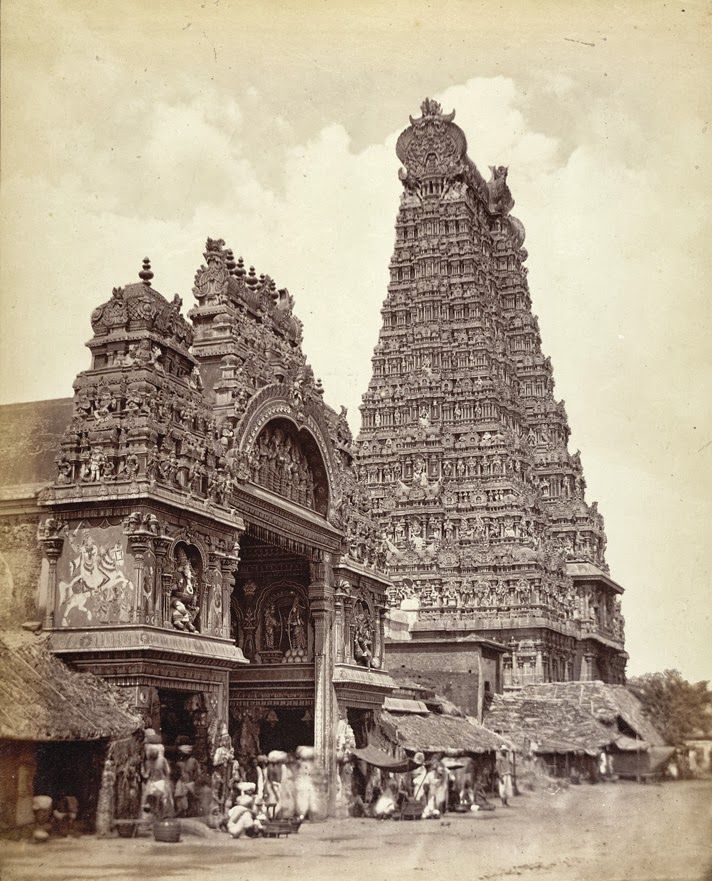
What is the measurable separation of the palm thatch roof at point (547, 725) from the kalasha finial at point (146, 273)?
25.4 m

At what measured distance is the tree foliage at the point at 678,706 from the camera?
29.8m

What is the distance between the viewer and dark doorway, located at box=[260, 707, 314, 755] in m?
33.9

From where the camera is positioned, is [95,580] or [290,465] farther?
[290,465]

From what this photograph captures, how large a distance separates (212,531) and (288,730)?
874cm

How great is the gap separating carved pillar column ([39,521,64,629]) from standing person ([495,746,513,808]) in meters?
19.1

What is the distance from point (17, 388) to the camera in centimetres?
2169

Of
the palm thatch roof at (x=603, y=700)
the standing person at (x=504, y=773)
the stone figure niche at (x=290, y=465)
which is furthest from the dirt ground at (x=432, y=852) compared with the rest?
the palm thatch roof at (x=603, y=700)

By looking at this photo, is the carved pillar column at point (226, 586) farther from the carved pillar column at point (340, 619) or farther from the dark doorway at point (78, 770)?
the carved pillar column at point (340, 619)

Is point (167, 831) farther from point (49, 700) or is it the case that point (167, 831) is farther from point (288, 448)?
point (288, 448)

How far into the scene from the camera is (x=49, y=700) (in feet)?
74.9

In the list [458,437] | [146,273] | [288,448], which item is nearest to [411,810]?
[288,448]

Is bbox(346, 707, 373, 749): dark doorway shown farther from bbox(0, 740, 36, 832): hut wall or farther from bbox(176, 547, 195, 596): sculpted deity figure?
bbox(0, 740, 36, 832): hut wall

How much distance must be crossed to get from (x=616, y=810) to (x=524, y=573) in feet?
97.6

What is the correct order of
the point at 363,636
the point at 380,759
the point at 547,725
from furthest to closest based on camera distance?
the point at 547,725 → the point at 363,636 → the point at 380,759
